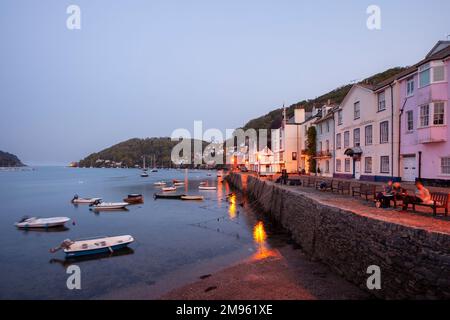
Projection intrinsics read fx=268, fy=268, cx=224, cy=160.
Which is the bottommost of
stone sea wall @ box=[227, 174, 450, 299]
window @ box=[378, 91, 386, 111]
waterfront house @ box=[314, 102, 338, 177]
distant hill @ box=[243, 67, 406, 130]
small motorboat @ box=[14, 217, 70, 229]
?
small motorboat @ box=[14, 217, 70, 229]

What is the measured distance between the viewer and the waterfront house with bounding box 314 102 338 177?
39469 millimetres

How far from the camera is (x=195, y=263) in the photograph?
1584cm

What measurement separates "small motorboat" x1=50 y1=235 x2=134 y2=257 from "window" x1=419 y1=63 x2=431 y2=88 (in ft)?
84.9

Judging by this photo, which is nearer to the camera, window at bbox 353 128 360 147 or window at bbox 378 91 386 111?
window at bbox 378 91 386 111

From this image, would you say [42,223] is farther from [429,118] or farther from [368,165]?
[429,118]

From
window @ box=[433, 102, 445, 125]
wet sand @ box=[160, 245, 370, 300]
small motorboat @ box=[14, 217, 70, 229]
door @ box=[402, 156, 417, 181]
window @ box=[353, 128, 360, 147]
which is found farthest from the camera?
window @ box=[353, 128, 360, 147]

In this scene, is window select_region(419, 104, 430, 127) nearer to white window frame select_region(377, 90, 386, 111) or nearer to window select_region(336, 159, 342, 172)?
white window frame select_region(377, 90, 386, 111)

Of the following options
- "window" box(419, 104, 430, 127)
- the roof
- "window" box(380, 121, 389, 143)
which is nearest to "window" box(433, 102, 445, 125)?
"window" box(419, 104, 430, 127)

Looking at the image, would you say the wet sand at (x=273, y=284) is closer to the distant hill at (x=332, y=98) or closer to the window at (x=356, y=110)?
the window at (x=356, y=110)

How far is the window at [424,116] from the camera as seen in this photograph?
21.4 metres

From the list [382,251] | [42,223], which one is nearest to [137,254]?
[382,251]
